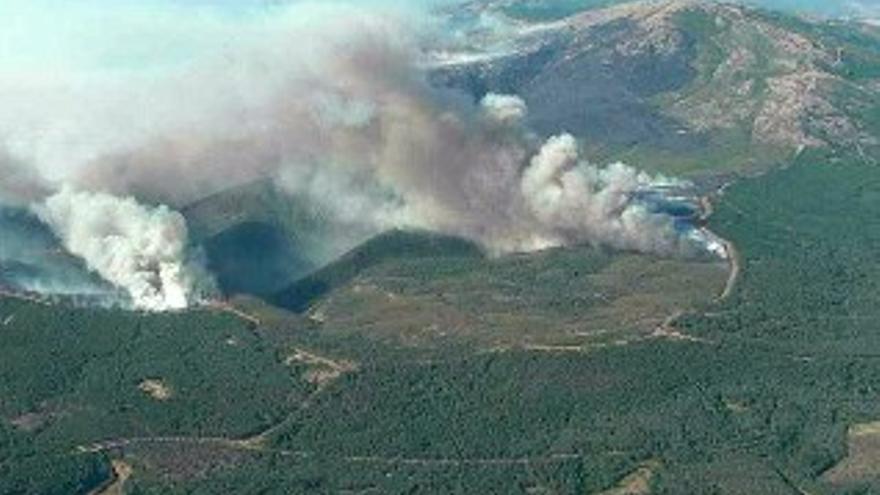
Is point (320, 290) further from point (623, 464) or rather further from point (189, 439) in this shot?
point (623, 464)

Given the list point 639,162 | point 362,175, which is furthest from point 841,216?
point 362,175

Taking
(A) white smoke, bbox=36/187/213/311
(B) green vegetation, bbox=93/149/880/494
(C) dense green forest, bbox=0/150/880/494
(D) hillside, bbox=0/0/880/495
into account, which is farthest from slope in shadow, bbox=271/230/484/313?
(B) green vegetation, bbox=93/149/880/494

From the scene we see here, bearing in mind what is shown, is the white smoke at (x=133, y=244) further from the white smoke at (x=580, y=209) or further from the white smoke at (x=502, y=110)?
the white smoke at (x=580, y=209)

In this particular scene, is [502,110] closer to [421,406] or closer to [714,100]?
[421,406]

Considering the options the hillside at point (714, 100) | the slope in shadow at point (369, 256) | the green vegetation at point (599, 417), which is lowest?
the green vegetation at point (599, 417)

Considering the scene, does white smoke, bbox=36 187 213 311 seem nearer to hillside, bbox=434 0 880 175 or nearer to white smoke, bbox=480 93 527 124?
white smoke, bbox=480 93 527 124

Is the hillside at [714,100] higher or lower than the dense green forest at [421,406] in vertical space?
higher

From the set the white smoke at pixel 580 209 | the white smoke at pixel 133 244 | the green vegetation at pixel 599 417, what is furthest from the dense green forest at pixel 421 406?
the white smoke at pixel 580 209

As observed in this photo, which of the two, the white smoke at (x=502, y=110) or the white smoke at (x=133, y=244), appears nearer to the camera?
the white smoke at (x=133, y=244)
